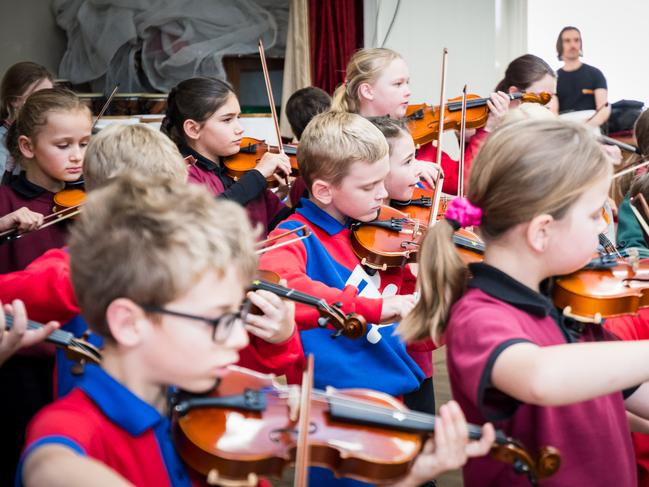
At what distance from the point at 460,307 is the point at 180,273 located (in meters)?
0.46

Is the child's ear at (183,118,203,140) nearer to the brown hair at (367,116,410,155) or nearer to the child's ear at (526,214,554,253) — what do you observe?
the brown hair at (367,116,410,155)

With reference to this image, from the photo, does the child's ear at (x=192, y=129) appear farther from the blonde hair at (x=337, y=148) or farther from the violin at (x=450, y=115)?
the violin at (x=450, y=115)

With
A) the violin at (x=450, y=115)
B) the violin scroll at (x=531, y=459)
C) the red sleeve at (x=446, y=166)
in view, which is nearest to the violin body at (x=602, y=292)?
the violin scroll at (x=531, y=459)

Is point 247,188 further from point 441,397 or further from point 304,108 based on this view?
point 441,397

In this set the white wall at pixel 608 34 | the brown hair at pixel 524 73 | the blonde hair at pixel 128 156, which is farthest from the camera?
the white wall at pixel 608 34

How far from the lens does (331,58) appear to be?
575 cm

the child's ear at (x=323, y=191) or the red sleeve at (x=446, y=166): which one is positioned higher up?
the child's ear at (x=323, y=191)

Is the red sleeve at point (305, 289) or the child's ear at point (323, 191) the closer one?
the red sleeve at point (305, 289)

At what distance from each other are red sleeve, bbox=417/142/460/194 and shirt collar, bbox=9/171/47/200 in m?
1.61

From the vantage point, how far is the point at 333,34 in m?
5.72

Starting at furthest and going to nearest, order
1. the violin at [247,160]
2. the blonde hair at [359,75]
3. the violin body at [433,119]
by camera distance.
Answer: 1. the violin body at [433,119]
2. the blonde hair at [359,75]
3. the violin at [247,160]

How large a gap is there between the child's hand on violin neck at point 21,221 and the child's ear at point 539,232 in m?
1.32

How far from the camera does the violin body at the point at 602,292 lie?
135 cm

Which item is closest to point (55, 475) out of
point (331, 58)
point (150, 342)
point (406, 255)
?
point (150, 342)
